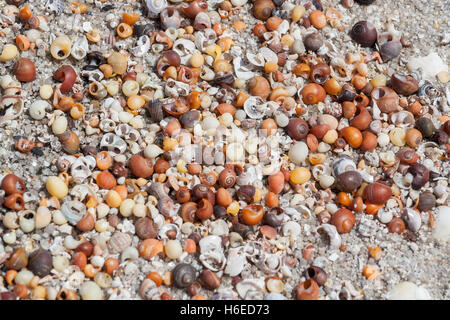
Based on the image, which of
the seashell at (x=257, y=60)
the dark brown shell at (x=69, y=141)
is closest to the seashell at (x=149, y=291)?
the dark brown shell at (x=69, y=141)

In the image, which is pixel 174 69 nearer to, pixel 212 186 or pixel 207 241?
pixel 212 186

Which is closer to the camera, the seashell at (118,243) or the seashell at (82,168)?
the seashell at (118,243)

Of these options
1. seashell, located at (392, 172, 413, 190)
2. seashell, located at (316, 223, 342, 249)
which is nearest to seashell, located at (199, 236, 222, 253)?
seashell, located at (316, 223, 342, 249)

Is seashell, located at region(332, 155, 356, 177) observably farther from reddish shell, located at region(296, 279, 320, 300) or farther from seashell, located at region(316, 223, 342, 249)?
reddish shell, located at region(296, 279, 320, 300)

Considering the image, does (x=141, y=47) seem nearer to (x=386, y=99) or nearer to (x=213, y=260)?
(x=213, y=260)

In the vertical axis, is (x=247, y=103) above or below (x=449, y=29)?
below

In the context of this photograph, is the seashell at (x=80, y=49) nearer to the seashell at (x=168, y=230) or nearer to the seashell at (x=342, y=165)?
the seashell at (x=168, y=230)
